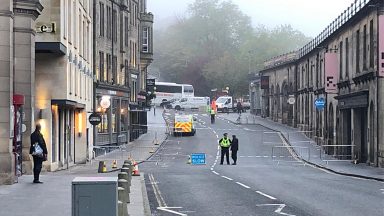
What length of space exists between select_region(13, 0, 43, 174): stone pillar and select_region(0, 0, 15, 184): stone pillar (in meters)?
2.06

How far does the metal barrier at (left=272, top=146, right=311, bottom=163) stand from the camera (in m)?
47.1

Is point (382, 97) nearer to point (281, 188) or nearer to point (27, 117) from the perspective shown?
point (281, 188)

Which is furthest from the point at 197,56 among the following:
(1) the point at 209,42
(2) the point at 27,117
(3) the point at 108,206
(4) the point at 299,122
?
(3) the point at 108,206

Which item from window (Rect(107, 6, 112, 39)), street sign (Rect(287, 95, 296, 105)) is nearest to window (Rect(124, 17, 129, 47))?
window (Rect(107, 6, 112, 39))

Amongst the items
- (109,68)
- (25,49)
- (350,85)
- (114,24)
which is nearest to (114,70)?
(109,68)

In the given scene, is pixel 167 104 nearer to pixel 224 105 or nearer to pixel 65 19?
pixel 224 105

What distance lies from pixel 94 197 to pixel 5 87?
11826 mm

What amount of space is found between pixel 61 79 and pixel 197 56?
125436 millimetres

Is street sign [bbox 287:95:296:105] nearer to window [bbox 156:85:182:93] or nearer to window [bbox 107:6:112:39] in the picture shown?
window [bbox 107:6:112:39]

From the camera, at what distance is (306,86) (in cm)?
6800

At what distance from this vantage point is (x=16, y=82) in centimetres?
2477

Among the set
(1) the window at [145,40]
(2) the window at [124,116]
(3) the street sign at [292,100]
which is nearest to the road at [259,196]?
(2) the window at [124,116]

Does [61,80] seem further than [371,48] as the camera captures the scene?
No

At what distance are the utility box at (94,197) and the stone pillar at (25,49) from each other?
1424cm
